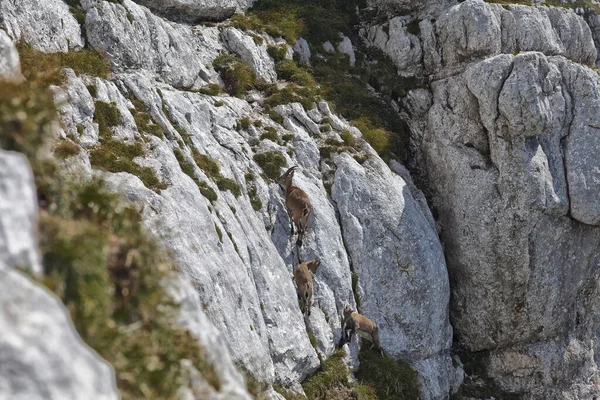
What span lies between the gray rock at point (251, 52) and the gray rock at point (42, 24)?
10115 mm

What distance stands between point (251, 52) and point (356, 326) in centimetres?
1492

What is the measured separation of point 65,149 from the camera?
677 inches

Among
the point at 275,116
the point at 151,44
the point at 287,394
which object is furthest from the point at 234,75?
the point at 287,394

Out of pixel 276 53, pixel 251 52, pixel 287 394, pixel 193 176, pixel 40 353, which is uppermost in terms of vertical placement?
pixel 40 353

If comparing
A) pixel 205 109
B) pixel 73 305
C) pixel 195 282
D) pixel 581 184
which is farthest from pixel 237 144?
pixel 73 305

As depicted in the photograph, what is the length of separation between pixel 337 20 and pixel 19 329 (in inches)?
1410

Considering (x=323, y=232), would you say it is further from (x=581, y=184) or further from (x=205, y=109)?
(x=581, y=184)

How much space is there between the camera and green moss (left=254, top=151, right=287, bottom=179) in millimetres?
27703

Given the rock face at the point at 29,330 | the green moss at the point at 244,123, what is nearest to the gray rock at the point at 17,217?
the rock face at the point at 29,330

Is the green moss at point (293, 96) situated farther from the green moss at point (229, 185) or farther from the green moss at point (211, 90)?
the green moss at point (229, 185)

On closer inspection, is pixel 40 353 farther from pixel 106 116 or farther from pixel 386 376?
pixel 386 376

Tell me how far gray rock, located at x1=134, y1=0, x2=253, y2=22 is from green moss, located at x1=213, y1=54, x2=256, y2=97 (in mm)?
3278

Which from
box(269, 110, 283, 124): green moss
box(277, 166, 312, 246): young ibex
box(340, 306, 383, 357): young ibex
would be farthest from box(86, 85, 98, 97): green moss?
box(340, 306, 383, 357): young ibex

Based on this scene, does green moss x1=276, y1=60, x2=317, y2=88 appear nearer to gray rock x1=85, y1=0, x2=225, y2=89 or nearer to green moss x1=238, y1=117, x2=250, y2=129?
gray rock x1=85, y1=0, x2=225, y2=89
